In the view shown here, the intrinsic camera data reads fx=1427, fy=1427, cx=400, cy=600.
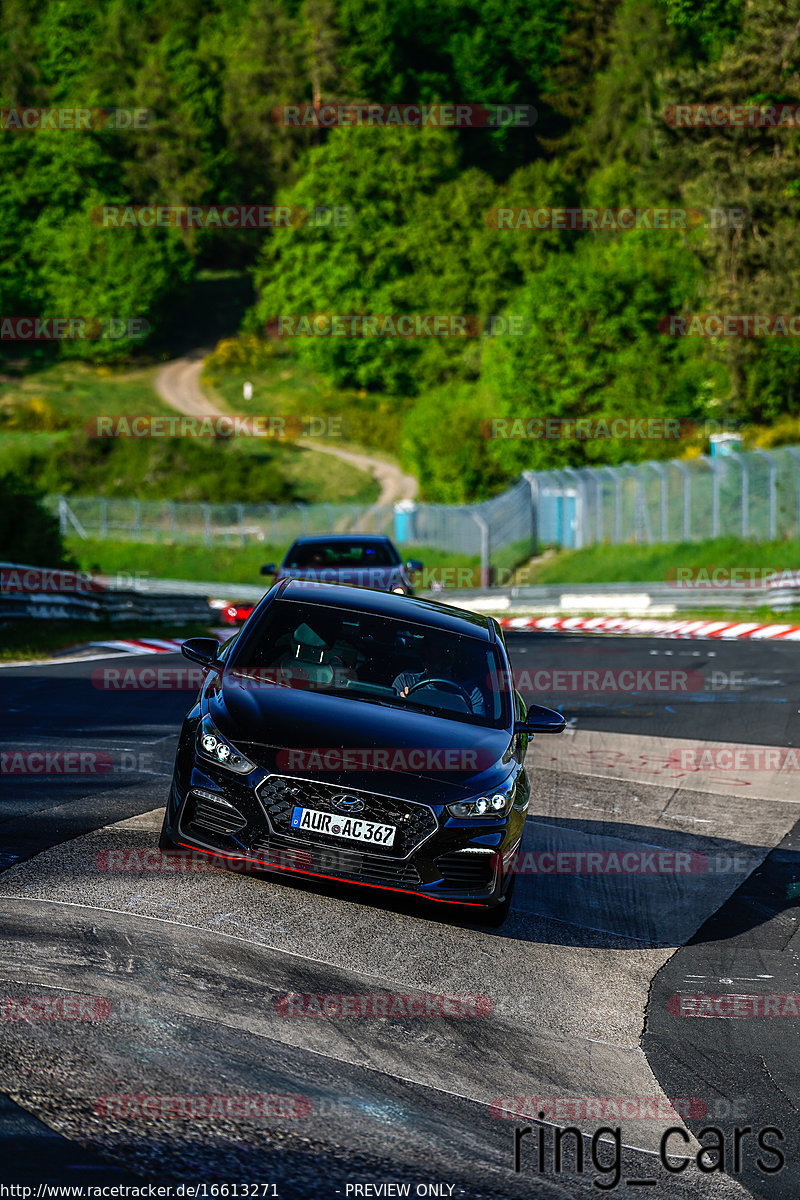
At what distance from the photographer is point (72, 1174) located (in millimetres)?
4141

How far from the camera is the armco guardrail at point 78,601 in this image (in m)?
22.1

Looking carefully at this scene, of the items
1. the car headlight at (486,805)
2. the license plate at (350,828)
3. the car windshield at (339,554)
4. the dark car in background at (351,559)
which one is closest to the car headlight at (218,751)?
the license plate at (350,828)

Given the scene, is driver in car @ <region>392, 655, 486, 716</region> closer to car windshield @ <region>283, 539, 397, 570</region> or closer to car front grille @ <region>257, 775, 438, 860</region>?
car front grille @ <region>257, 775, 438, 860</region>

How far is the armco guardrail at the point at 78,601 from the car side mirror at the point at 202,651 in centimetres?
1371

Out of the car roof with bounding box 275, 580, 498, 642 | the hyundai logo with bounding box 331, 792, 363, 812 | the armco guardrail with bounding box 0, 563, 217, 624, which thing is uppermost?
the car roof with bounding box 275, 580, 498, 642

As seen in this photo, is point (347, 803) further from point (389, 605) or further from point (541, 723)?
point (389, 605)

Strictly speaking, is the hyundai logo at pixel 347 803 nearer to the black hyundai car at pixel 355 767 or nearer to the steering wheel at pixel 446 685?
the black hyundai car at pixel 355 767

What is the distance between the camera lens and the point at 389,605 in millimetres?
8594

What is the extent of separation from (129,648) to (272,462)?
56.0 m

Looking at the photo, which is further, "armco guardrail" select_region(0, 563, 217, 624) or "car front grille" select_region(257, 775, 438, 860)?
"armco guardrail" select_region(0, 563, 217, 624)

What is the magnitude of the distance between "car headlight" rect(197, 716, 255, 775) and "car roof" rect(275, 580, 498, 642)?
141cm

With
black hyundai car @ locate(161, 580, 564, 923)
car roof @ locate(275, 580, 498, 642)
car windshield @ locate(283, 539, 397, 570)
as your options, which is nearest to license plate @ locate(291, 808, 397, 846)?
black hyundai car @ locate(161, 580, 564, 923)

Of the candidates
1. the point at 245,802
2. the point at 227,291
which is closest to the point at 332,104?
the point at 227,291

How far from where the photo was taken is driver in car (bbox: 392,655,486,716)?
26.1 feet
